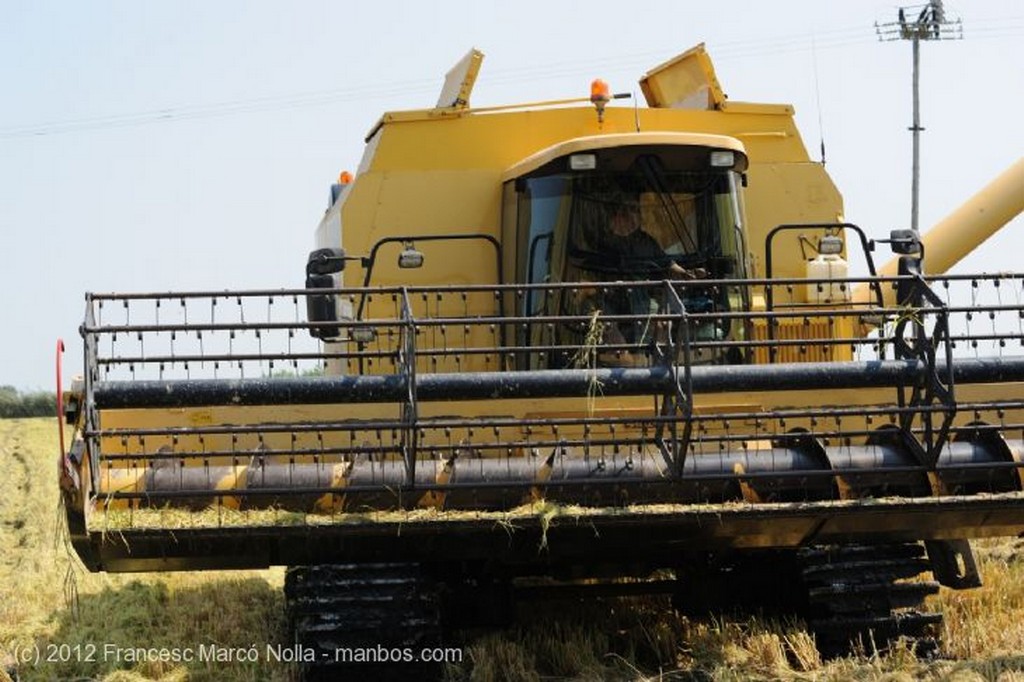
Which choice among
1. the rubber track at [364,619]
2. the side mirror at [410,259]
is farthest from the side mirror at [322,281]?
the rubber track at [364,619]

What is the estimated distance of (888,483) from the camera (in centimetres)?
585

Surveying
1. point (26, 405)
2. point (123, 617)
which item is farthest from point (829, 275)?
point (26, 405)

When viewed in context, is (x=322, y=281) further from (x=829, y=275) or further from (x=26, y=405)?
(x=26, y=405)

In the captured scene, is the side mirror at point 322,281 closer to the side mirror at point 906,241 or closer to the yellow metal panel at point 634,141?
the yellow metal panel at point 634,141

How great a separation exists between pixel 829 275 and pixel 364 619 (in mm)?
3290

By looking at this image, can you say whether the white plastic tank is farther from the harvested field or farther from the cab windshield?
the harvested field

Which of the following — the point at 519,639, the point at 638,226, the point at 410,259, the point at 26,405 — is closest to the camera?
the point at 519,639

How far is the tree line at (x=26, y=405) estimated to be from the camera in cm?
3372

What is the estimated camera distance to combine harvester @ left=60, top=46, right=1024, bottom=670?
5.60m

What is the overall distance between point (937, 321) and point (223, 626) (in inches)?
142

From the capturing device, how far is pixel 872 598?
613 cm

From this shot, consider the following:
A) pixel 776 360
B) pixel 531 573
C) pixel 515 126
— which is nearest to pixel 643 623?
pixel 531 573

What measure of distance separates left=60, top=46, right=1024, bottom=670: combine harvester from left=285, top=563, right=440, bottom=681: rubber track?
0.01 m

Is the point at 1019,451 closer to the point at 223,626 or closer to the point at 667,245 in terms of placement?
the point at 667,245
